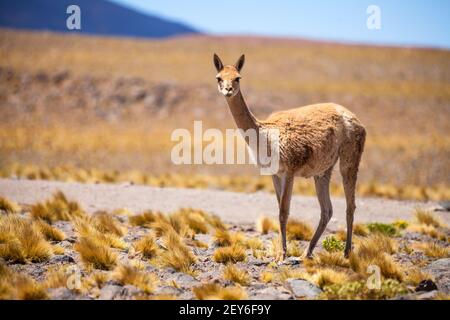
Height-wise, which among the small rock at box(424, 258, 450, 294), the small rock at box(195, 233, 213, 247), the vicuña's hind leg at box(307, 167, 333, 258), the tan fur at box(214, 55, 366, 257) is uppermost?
the tan fur at box(214, 55, 366, 257)

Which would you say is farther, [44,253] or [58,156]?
[58,156]

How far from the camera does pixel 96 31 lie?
12425 cm

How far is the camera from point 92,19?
131875 mm

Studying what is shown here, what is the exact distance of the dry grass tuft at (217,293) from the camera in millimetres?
5891

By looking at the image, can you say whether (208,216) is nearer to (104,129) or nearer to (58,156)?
(58,156)

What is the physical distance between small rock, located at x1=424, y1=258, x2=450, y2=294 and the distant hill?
10202cm

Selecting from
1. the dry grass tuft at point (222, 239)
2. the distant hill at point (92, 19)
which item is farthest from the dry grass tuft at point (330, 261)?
the distant hill at point (92, 19)

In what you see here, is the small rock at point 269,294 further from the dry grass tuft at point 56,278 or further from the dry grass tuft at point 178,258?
the dry grass tuft at point 56,278

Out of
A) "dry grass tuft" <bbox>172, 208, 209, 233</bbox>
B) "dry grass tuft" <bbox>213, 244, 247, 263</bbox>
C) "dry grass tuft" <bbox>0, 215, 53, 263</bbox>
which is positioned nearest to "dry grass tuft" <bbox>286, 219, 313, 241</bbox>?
"dry grass tuft" <bbox>172, 208, 209, 233</bbox>

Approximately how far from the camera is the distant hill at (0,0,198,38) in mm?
114819

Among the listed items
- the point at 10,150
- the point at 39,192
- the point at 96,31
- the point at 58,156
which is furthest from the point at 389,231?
the point at 96,31

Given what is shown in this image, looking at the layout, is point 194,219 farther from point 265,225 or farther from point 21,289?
point 21,289

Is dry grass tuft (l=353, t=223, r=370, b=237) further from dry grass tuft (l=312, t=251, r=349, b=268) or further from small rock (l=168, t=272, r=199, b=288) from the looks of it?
small rock (l=168, t=272, r=199, b=288)
